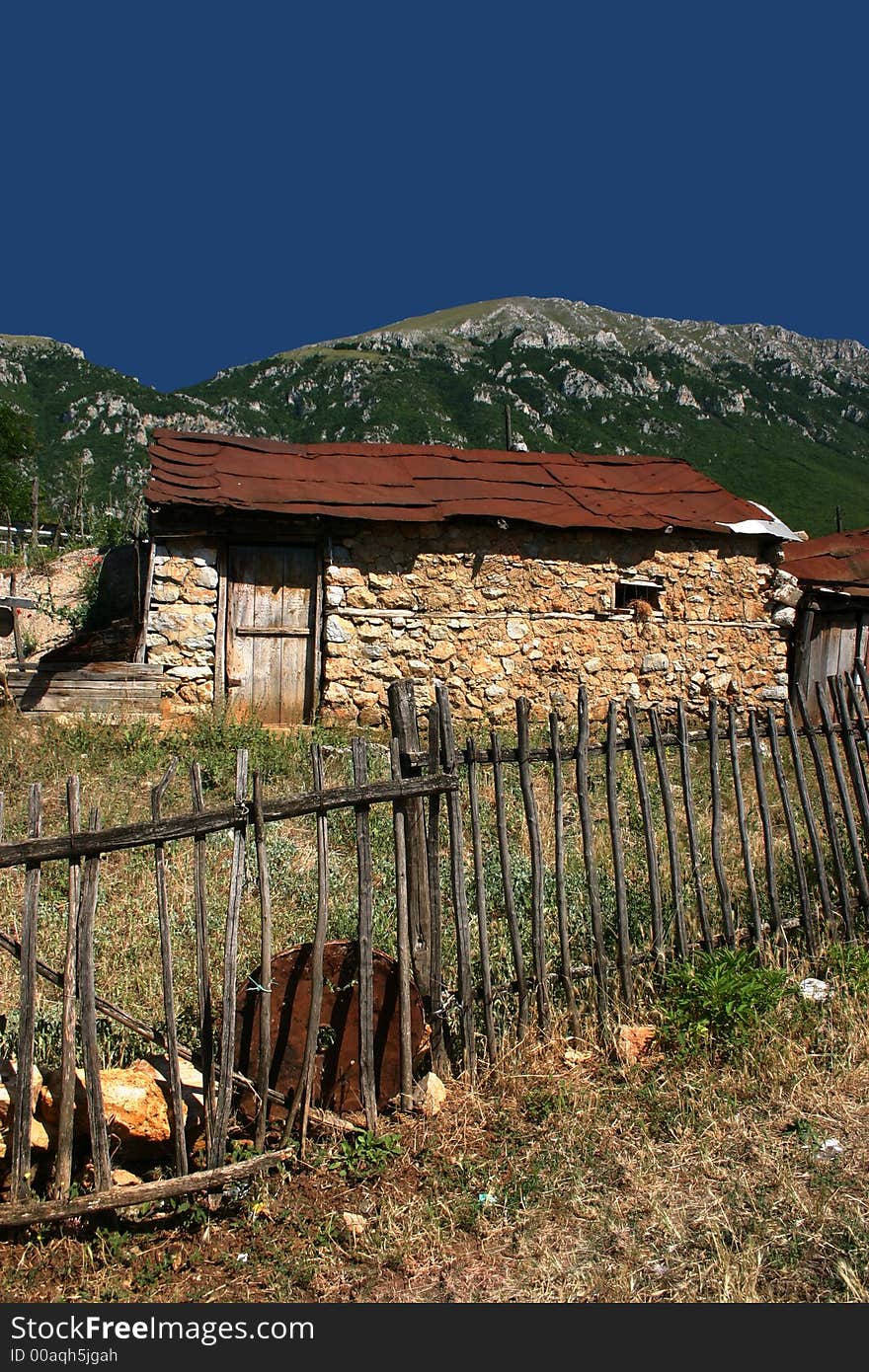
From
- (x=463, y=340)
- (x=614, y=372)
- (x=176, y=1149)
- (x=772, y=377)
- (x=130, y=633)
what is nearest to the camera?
(x=176, y=1149)

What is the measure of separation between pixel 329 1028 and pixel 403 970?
385 millimetres

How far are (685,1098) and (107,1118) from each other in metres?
2.20

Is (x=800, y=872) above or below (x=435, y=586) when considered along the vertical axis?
below

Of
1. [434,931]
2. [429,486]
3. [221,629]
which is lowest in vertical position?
[434,931]

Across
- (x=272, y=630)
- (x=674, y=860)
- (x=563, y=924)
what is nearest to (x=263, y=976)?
(x=563, y=924)

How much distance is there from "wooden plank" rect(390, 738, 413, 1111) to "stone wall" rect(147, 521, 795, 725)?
641 centimetres

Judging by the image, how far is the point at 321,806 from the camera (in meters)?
3.15

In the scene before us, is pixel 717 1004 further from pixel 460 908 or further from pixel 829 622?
pixel 829 622

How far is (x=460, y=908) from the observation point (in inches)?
141

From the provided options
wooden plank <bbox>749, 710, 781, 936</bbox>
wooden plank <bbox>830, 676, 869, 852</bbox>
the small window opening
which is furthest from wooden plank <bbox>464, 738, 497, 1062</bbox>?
the small window opening

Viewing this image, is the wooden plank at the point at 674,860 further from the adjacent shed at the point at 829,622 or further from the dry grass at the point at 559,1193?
the adjacent shed at the point at 829,622

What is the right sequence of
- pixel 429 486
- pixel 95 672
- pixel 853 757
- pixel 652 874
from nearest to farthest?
1. pixel 652 874
2. pixel 853 757
3. pixel 95 672
4. pixel 429 486
